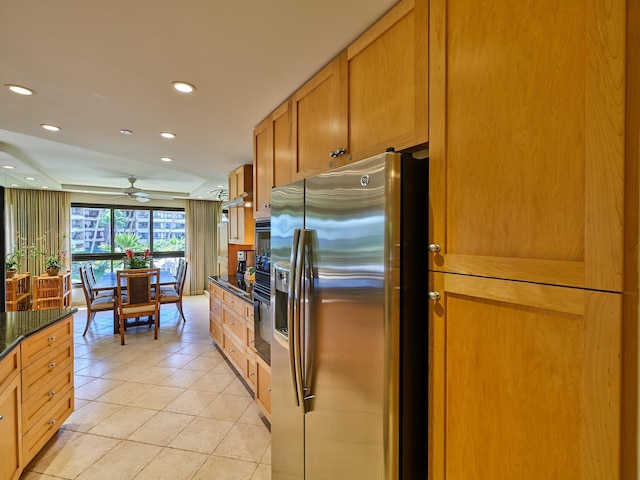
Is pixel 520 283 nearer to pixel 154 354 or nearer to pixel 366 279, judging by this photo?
pixel 366 279

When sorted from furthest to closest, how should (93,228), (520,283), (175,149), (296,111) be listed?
(93,228) → (175,149) → (296,111) → (520,283)

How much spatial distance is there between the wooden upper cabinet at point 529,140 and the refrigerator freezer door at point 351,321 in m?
0.19

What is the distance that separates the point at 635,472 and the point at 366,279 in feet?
2.44

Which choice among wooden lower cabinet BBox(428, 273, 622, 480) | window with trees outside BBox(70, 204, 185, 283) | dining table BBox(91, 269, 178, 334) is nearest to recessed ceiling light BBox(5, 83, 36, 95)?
wooden lower cabinet BBox(428, 273, 622, 480)

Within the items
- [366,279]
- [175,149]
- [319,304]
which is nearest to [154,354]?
[175,149]

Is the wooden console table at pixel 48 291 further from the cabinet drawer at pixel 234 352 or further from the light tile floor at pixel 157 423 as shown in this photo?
the cabinet drawer at pixel 234 352

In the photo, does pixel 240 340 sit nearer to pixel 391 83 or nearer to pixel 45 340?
pixel 45 340

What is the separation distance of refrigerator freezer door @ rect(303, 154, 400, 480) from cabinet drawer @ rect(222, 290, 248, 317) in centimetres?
168

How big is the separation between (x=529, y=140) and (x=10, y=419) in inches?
106

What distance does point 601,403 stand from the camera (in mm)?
667

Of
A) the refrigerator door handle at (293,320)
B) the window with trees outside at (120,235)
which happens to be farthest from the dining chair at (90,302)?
the refrigerator door handle at (293,320)

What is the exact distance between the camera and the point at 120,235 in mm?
7391

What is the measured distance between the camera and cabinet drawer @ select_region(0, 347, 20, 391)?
1590 millimetres

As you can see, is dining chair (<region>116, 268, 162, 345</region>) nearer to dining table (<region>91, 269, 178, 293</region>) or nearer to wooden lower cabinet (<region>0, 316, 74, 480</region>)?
dining table (<region>91, 269, 178, 293</region>)
